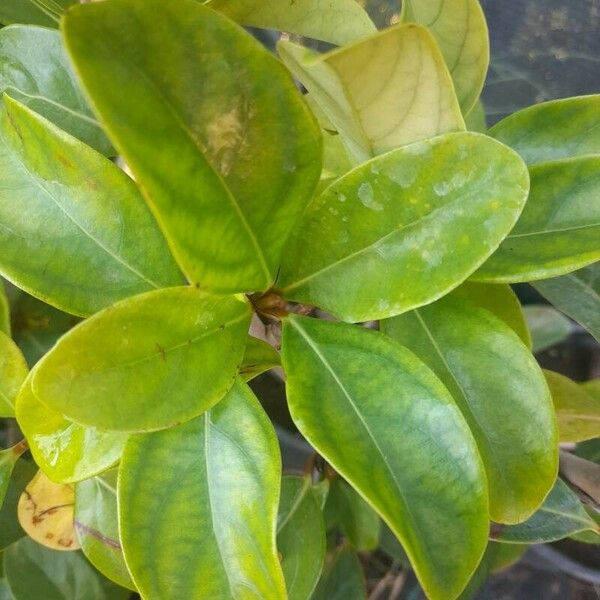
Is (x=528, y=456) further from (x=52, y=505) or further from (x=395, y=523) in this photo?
(x=52, y=505)

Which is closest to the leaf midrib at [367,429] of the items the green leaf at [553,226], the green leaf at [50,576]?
the green leaf at [553,226]

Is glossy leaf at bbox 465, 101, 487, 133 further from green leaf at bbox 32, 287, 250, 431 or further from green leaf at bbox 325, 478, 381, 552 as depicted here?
green leaf at bbox 325, 478, 381, 552

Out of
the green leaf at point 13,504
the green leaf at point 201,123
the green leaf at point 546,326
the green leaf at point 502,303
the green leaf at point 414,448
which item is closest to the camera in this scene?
the green leaf at point 201,123

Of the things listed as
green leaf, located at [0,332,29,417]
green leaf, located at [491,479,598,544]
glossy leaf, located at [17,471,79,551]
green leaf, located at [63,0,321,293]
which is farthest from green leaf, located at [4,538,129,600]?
green leaf, located at [63,0,321,293]

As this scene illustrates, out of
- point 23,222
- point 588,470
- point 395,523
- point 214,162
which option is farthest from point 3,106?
point 588,470

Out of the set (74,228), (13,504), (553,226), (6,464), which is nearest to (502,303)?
(553,226)

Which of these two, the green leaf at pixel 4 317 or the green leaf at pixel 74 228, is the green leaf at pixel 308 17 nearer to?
the green leaf at pixel 74 228
